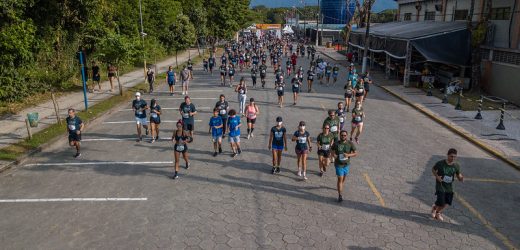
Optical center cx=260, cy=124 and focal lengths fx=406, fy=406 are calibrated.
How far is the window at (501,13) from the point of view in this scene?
23047 mm

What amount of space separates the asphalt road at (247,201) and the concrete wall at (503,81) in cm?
905

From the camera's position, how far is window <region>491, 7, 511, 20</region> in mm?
23047

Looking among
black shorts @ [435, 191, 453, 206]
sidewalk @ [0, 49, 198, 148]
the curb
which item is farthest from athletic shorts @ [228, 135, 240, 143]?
the curb

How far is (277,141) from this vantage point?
1105 cm

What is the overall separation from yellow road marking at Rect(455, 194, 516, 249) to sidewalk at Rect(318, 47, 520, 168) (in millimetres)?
3959

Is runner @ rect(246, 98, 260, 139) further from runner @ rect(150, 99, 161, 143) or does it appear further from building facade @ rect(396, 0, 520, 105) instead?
building facade @ rect(396, 0, 520, 105)

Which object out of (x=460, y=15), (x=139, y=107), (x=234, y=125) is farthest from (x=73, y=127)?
(x=460, y=15)

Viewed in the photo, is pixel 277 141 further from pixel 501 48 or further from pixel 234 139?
pixel 501 48

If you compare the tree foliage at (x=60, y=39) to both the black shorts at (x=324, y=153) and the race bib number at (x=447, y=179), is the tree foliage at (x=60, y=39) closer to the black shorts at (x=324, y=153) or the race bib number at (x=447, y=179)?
the black shorts at (x=324, y=153)

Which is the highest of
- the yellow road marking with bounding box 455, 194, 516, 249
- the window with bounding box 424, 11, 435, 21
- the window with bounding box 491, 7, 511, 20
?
the window with bounding box 424, 11, 435, 21

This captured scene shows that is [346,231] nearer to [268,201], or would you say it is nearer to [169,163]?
[268,201]

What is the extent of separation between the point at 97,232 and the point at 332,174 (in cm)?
627

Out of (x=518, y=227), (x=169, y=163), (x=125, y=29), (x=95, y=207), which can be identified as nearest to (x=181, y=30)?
(x=125, y=29)

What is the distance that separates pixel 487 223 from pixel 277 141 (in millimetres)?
5262
